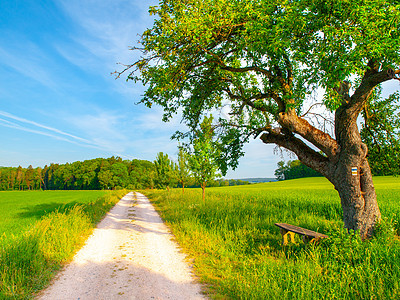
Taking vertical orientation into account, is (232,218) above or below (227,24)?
below

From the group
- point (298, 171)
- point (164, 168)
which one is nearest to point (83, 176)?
point (164, 168)

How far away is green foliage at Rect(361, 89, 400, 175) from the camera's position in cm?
740

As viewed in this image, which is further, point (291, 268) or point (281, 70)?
point (281, 70)

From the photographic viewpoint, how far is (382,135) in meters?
7.59

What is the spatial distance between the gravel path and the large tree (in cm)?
405

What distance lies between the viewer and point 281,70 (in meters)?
7.02

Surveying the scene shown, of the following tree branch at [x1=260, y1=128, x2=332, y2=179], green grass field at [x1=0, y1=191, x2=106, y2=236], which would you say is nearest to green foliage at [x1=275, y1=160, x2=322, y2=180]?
green grass field at [x1=0, y1=191, x2=106, y2=236]

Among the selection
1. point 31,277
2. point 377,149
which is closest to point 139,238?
point 31,277

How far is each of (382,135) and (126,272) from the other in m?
9.51

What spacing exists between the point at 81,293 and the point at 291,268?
4.16m

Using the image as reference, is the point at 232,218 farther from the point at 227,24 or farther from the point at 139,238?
the point at 227,24

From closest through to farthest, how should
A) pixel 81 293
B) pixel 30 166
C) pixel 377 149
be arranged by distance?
pixel 81 293 < pixel 377 149 < pixel 30 166

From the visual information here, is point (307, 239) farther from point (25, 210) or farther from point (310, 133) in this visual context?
point (25, 210)

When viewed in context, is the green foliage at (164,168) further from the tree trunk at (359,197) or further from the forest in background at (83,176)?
the forest in background at (83,176)
